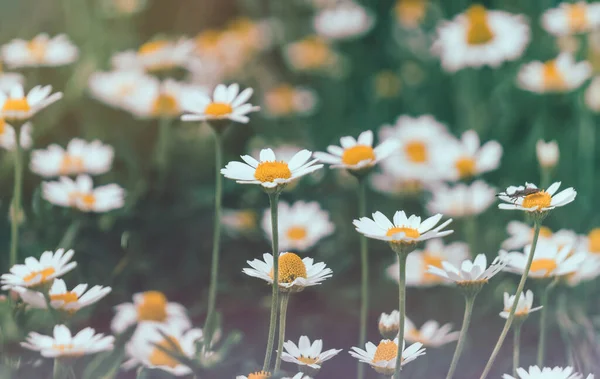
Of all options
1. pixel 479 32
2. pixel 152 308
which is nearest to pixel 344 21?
pixel 479 32

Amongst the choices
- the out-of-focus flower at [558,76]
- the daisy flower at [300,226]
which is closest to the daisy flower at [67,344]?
the daisy flower at [300,226]

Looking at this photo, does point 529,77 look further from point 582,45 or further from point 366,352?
point 366,352

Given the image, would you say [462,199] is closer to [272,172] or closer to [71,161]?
[71,161]

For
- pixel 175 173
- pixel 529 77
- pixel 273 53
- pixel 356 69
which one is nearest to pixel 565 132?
pixel 529 77

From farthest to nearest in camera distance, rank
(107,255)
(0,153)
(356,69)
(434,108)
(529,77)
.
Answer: (356,69) → (434,108) → (529,77) → (0,153) → (107,255)

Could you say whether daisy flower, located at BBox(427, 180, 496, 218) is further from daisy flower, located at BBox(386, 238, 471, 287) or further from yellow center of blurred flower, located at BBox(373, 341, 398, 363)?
yellow center of blurred flower, located at BBox(373, 341, 398, 363)
